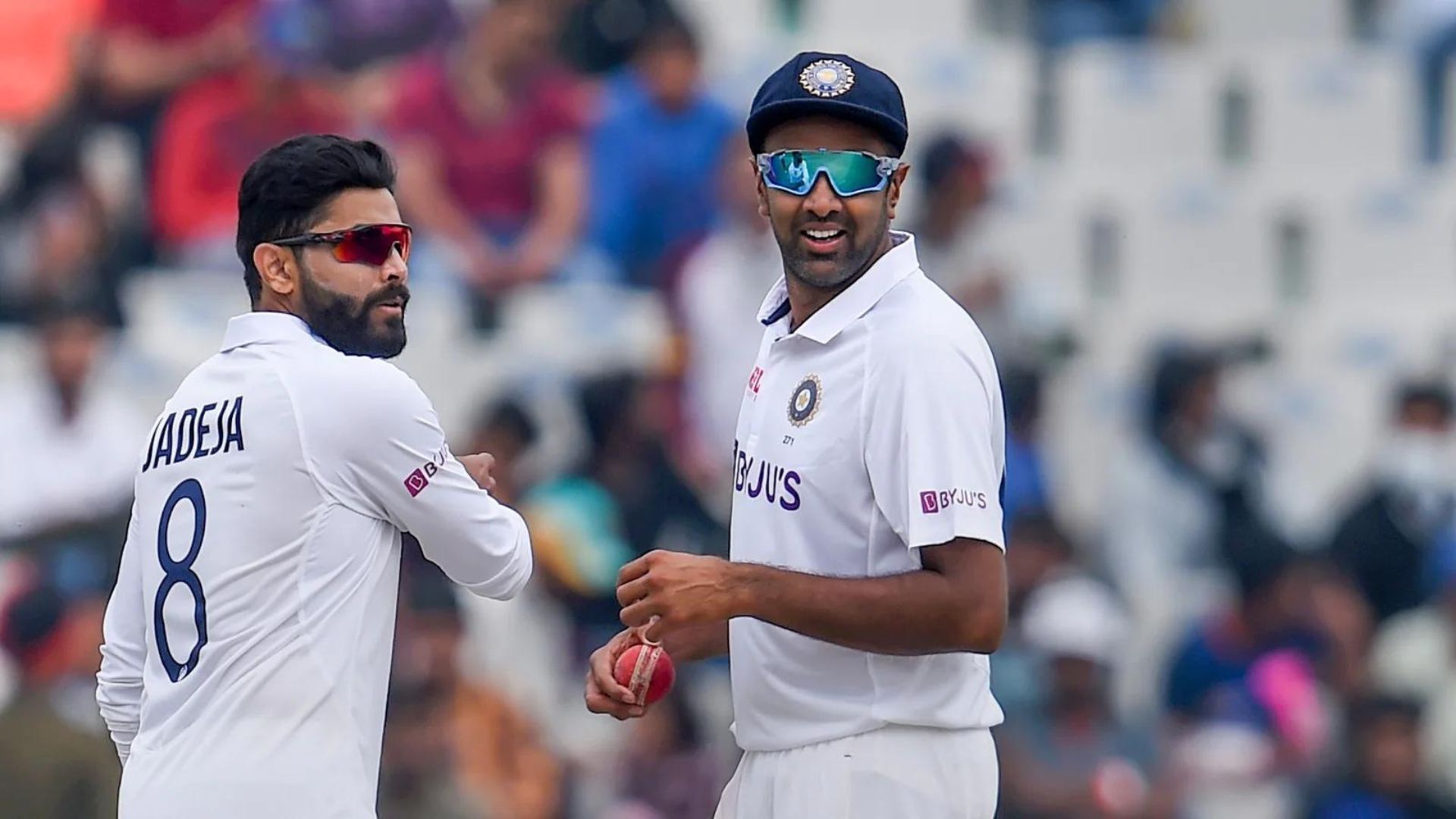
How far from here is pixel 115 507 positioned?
8891 millimetres

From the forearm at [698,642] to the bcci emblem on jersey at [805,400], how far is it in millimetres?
560

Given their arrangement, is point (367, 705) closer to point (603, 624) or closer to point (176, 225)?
point (603, 624)

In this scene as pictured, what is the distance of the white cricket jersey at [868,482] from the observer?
4383 millimetres

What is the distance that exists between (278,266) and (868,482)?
1.17 metres

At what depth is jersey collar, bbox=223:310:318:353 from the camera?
4469 millimetres

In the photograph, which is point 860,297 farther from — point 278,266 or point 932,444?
point 278,266

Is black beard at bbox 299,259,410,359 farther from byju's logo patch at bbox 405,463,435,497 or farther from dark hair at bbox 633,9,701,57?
dark hair at bbox 633,9,701,57

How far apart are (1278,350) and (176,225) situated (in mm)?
4977

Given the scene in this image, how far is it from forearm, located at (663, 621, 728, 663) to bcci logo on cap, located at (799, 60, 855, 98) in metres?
1.12

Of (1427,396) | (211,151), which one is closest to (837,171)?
(211,151)

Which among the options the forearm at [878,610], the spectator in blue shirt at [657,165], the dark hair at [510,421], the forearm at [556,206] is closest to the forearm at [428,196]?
the forearm at [556,206]

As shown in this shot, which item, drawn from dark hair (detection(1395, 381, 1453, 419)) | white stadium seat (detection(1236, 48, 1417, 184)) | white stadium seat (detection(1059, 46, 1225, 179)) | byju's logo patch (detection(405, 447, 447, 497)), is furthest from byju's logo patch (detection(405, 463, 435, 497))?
white stadium seat (detection(1236, 48, 1417, 184))

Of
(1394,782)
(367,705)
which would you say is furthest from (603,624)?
(367,705)

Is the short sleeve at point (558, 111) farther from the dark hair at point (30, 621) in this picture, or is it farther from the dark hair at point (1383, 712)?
the dark hair at point (1383, 712)
